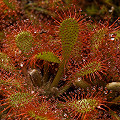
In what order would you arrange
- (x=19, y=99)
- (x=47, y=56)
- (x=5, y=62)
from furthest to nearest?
(x=5, y=62), (x=47, y=56), (x=19, y=99)

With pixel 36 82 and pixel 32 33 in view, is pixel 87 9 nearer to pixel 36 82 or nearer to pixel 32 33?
pixel 32 33

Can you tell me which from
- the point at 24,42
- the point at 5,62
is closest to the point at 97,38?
the point at 24,42

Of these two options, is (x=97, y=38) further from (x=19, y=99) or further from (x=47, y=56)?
(x=19, y=99)

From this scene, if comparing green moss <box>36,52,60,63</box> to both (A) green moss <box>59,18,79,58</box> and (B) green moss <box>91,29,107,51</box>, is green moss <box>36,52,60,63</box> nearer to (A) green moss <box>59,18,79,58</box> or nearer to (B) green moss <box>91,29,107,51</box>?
(A) green moss <box>59,18,79,58</box>

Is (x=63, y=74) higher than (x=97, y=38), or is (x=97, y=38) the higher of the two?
(x=97, y=38)

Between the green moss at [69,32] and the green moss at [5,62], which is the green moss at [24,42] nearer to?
the green moss at [5,62]

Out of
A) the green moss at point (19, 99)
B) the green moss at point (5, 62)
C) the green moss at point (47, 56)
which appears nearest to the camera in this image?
the green moss at point (19, 99)

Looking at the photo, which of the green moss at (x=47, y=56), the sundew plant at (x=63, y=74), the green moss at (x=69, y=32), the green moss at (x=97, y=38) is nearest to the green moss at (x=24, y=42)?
the sundew plant at (x=63, y=74)

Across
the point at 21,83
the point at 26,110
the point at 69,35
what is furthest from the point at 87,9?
the point at 26,110
